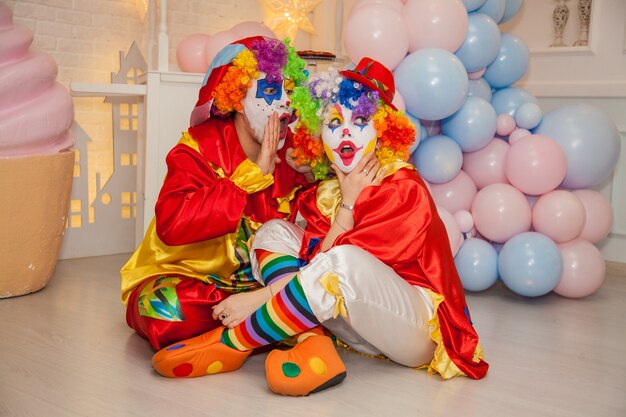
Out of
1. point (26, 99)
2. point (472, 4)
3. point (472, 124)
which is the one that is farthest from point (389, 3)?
point (26, 99)

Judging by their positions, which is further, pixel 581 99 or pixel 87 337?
pixel 581 99

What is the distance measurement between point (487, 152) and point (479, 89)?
0.91ft

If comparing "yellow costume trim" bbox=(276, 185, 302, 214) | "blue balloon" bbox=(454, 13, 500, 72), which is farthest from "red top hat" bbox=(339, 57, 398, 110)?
"blue balloon" bbox=(454, 13, 500, 72)

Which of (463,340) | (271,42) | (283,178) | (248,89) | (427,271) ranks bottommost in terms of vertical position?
(463,340)

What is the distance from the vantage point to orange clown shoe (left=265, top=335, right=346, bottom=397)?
70.0 inches

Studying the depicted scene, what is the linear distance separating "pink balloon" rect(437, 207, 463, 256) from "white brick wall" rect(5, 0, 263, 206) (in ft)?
6.41

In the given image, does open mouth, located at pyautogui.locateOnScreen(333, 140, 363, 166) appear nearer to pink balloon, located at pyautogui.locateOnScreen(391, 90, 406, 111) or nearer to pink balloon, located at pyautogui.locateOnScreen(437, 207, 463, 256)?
pink balloon, located at pyautogui.locateOnScreen(391, 90, 406, 111)

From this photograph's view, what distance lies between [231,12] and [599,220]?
2.56 meters

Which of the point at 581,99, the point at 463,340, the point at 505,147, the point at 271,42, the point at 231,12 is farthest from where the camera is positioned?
the point at 231,12

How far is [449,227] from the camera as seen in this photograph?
2830mm

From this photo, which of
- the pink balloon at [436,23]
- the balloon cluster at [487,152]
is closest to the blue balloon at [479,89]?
the balloon cluster at [487,152]

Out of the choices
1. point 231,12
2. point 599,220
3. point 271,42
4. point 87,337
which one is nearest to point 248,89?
point 271,42

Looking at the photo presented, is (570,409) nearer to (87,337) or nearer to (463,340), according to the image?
(463,340)

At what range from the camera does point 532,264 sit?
280 centimetres
